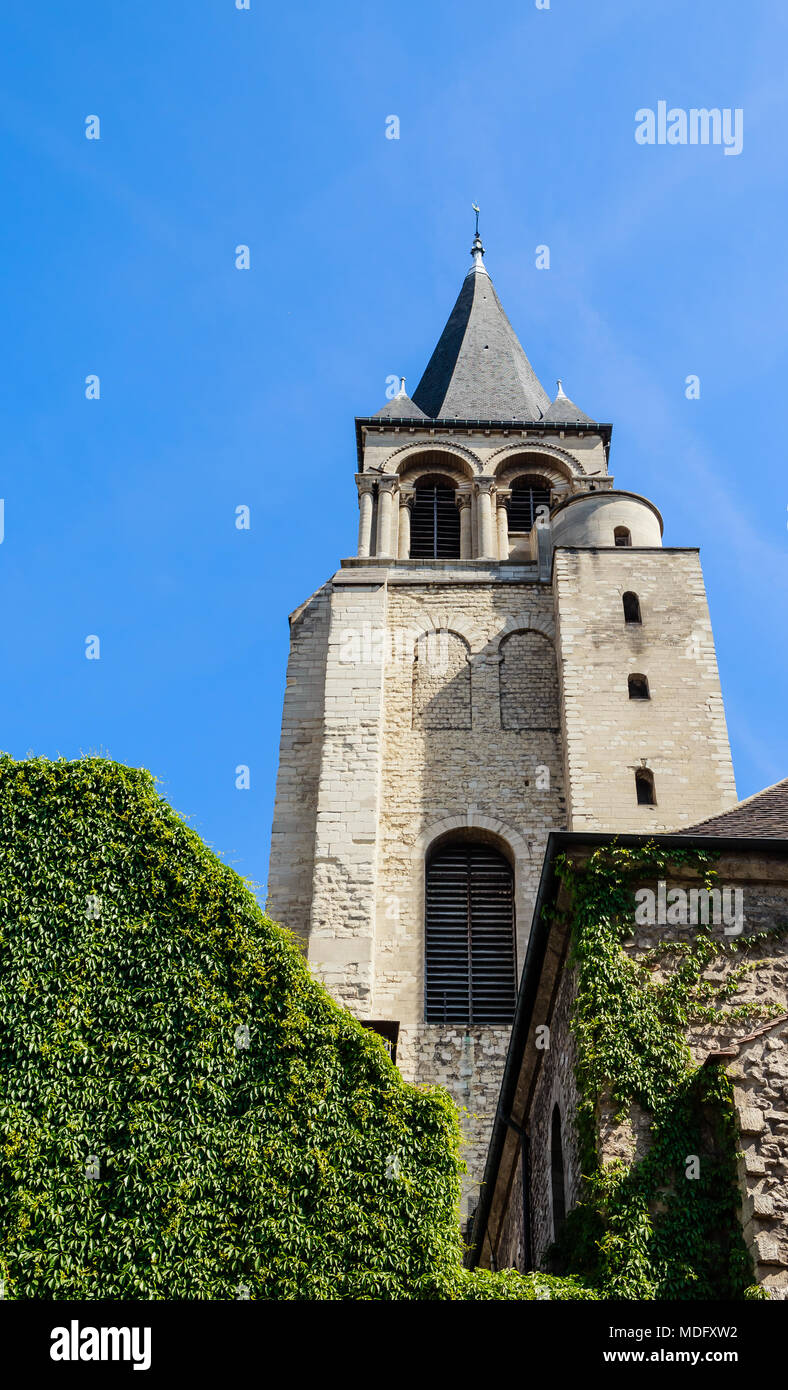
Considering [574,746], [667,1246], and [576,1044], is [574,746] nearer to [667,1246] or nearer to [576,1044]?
[576,1044]

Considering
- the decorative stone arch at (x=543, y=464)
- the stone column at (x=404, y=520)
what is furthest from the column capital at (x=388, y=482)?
the decorative stone arch at (x=543, y=464)

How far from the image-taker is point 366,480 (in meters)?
28.6

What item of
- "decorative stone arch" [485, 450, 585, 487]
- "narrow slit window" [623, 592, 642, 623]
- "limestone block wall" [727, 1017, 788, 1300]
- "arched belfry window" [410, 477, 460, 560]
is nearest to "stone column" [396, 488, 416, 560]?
"arched belfry window" [410, 477, 460, 560]

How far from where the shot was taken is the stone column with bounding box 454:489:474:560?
2777 centimetres

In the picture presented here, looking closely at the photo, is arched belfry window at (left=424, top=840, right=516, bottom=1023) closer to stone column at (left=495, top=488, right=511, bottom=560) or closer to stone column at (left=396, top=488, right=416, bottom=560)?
stone column at (left=396, top=488, right=416, bottom=560)

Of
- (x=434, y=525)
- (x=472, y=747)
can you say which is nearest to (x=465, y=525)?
(x=434, y=525)

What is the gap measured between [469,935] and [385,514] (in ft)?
33.5

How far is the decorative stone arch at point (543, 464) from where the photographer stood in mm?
29109

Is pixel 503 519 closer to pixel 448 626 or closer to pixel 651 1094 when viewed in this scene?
pixel 448 626

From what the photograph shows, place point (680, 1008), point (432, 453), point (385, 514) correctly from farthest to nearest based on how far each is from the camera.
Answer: point (432, 453) < point (385, 514) < point (680, 1008)

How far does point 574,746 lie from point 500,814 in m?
1.63

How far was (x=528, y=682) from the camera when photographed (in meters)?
23.5

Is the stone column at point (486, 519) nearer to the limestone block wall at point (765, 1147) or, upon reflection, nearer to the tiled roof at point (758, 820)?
the tiled roof at point (758, 820)

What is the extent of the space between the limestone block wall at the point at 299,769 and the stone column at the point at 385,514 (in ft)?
6.39
